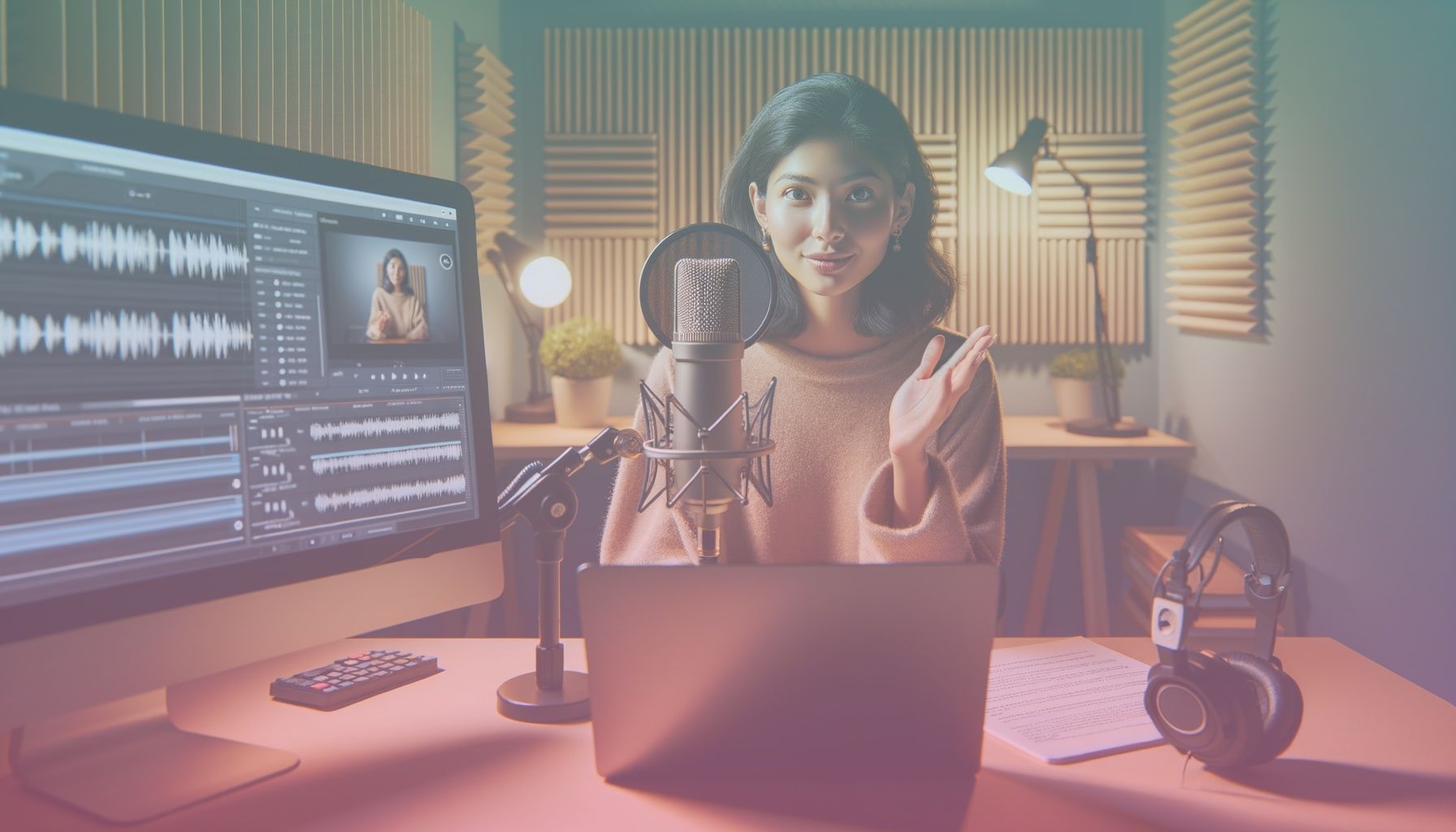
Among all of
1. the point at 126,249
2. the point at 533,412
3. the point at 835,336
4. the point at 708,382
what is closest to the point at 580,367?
the point at 533,412

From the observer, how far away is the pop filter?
1.06 m

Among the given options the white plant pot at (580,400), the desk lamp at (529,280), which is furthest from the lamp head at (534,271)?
the white plant pot at (580,400)

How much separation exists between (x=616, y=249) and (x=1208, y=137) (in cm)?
222

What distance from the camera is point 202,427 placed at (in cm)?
86

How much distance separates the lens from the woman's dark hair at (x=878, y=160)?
5.98ft

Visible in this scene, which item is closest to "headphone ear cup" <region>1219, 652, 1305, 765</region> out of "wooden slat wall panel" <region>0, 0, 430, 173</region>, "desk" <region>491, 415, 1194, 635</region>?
"wooden slat wall panel" <region>0, 0, 430, 173</region>

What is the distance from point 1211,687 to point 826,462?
1.09 meters

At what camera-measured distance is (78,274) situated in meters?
0.79

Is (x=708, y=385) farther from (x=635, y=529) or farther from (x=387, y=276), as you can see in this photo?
(x=635, y=529)

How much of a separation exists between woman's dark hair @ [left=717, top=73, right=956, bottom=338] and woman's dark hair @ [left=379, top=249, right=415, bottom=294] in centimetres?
99

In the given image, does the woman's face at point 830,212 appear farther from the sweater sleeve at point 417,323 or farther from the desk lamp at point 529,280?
the desk lamp at point 529,280

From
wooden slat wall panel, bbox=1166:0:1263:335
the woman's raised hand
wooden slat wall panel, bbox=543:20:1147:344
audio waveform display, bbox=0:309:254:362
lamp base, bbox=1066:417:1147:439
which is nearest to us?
audio waveform display, bbox=0:309:254:362

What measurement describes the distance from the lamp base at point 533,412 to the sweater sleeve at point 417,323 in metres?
2.60

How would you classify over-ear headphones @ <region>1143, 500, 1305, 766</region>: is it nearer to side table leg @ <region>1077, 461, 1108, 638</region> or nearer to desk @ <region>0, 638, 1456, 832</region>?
desk @ <region>0, 638, 1456, 832</region>
